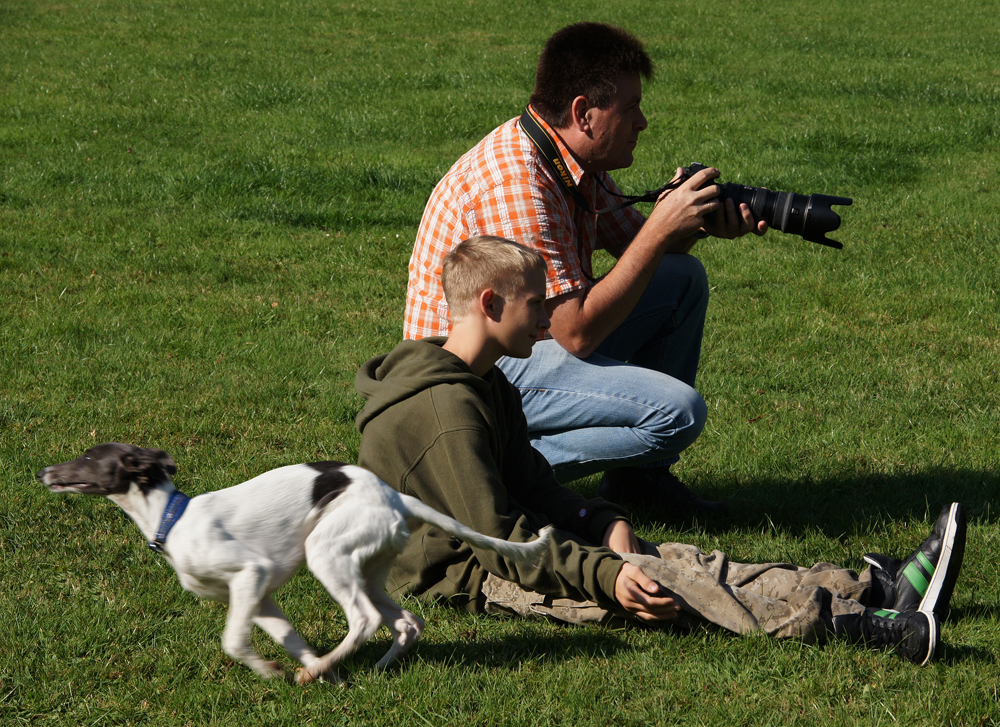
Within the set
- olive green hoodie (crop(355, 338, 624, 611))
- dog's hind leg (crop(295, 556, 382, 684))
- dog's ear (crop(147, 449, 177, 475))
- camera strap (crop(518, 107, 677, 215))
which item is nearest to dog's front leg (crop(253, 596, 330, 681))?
dog's hind leg (crop(295, 556, 382, 684))

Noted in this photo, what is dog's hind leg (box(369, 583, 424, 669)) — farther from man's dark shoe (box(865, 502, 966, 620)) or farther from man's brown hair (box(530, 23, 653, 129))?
man's brown hair (box(530, 23, 653, 129))

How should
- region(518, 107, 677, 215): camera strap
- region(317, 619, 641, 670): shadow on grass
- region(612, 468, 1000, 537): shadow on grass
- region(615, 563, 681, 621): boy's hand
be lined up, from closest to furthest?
region(615, 563, 681, 621): boy's hand < region(317, 619, 641, 670): shadow on grass < region(518, 107, 677, 215): camera strap < region(612, 468, 1000, 537): shadow on grass

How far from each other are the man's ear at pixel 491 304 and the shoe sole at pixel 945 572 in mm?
1649

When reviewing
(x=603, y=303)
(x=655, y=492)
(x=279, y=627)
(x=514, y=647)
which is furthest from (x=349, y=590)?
(x=655, y=492)

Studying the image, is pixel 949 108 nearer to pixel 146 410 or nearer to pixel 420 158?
pixel 420 158

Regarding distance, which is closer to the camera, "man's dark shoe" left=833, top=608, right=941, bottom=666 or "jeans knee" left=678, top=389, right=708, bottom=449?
"man's dark shoe" left=833, top=608, right=941, bottom=666

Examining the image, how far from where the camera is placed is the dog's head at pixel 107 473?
244 cm

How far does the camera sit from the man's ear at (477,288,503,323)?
3.09 metres

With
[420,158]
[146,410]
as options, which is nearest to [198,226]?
[420,158]

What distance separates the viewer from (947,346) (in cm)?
577

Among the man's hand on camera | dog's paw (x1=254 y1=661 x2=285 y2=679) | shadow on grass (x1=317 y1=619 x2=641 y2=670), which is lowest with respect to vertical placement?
shadow on grass (x1=317 y1=619 x2=641 y2=670)

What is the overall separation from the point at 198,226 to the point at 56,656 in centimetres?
529

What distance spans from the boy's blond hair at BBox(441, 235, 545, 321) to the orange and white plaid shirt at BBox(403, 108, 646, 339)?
0.36 m

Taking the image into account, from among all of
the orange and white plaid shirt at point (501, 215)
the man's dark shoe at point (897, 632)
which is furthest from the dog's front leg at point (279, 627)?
the man's dark shoe at point (897, 632)
